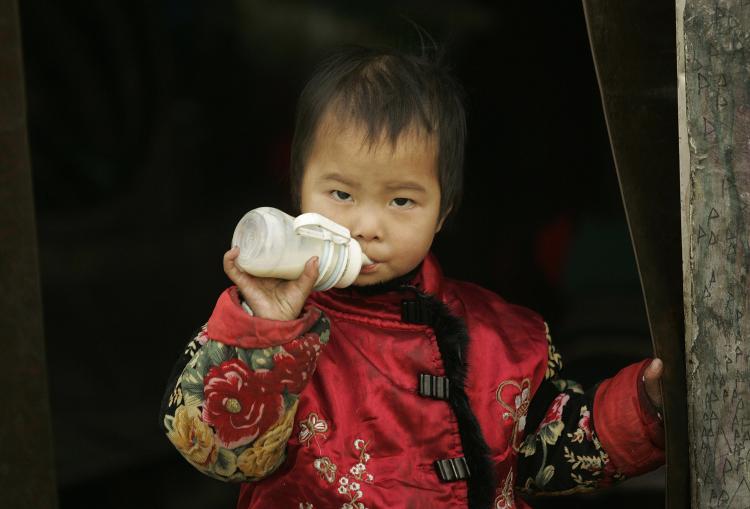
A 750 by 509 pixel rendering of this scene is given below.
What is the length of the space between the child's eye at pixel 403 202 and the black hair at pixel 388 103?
7 centimetres

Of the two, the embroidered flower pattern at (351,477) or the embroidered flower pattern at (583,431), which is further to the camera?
the embroidered flower pattern at (583,431)

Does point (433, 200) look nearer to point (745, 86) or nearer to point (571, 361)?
point (745, 86)

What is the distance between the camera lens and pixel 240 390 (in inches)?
Answer: 61.8

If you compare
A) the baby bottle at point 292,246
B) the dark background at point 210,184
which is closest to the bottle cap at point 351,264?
the baby bottle at point 292,246

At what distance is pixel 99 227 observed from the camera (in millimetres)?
2863

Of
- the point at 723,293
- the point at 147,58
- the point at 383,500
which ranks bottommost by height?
the point at 383,500

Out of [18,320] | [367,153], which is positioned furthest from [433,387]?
[18,320]

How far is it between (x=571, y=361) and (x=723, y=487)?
136 cm

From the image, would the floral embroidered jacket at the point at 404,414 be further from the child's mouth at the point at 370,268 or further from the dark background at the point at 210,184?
the dark background at the point at 210,184

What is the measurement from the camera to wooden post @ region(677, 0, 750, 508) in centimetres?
151

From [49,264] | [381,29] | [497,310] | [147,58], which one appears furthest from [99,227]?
[497,310]

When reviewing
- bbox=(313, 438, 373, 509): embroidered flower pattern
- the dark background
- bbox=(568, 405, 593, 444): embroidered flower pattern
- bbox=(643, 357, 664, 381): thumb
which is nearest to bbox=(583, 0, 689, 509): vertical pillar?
bbox=(643, 357, 664, 381): thumb

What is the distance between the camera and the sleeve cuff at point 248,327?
153cm

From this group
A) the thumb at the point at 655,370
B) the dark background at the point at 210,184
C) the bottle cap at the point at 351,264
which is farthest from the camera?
the dark background at the point at 210,184
